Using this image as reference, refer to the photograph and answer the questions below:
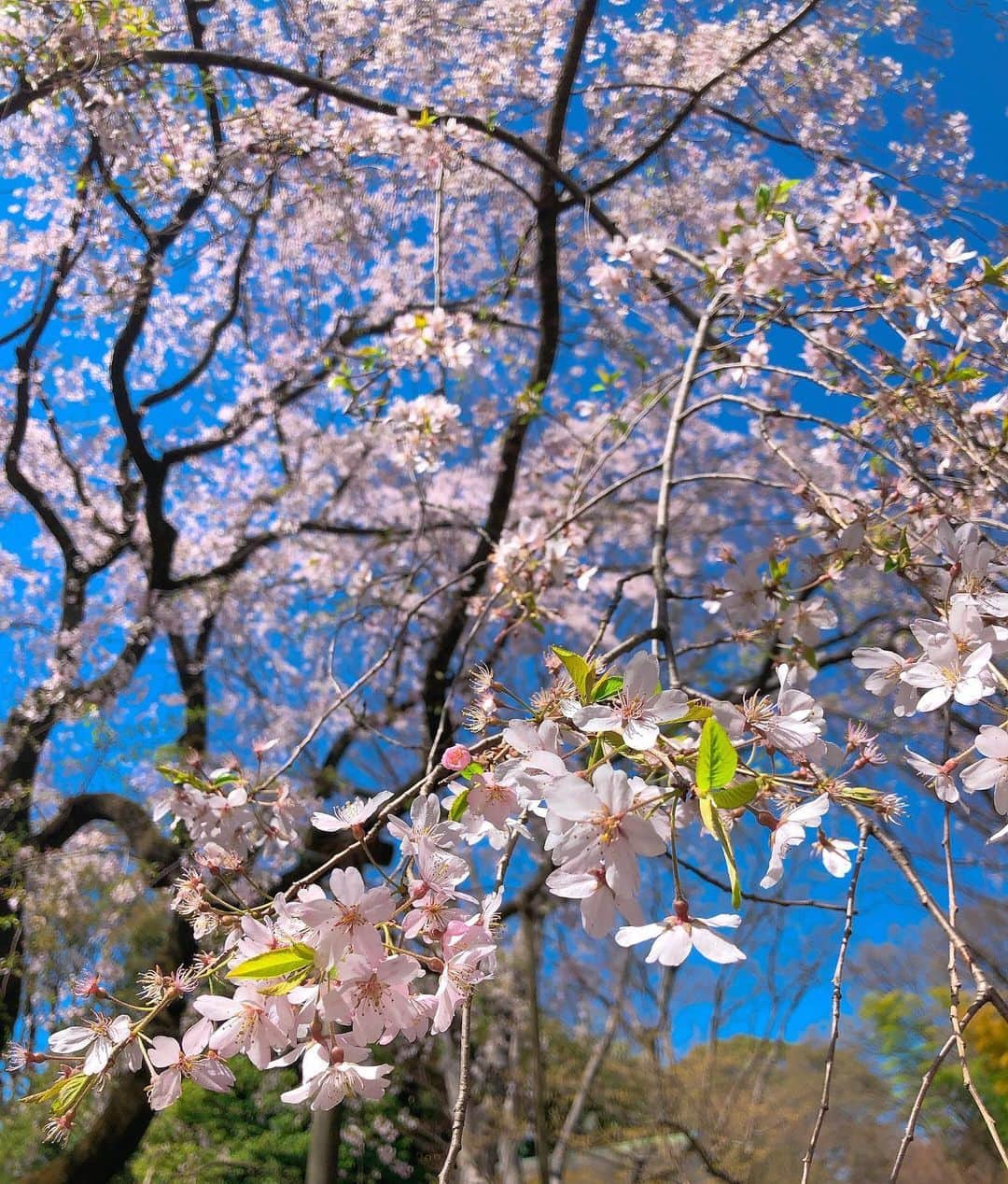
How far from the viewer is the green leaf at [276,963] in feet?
1.97

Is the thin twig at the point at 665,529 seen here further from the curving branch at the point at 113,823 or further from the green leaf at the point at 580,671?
the curving branch at the point at 113,823

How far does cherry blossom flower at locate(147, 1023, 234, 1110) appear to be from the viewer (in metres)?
0.72

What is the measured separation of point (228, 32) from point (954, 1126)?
10823 mm

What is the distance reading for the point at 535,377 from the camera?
3471mm

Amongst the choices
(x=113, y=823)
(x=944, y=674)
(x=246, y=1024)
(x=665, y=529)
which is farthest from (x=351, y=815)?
(x=113, y=823)

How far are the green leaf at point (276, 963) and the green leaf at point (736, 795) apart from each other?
0.31 m

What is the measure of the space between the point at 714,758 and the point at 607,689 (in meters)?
0.13

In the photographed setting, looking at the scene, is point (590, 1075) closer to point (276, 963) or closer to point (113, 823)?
point (113, 823)

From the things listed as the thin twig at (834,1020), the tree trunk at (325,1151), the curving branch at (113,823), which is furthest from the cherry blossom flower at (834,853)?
the curving branch at (113,823)

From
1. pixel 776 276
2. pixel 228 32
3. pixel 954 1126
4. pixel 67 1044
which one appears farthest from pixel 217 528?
pixel 954 1126

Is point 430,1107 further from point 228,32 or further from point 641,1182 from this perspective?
point 228,32

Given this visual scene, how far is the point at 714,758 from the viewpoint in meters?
0.57

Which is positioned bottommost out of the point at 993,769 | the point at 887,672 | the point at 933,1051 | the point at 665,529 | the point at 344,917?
the point at 344,917

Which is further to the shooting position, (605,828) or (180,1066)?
(180,1066)
